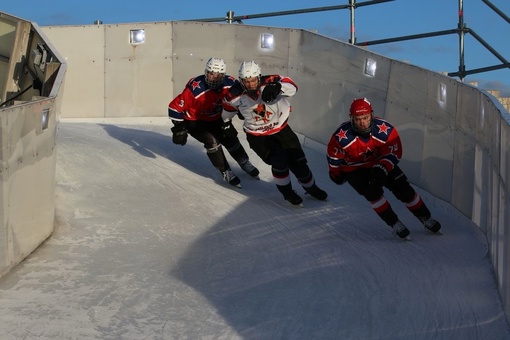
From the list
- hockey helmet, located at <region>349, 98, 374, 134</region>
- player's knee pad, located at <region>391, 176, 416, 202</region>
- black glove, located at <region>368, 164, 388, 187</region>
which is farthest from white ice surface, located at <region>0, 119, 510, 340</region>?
hockey helmet, located at <region>349, 98, 374, 134</region>

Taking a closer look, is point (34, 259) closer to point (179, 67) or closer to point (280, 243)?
point (280, 243)

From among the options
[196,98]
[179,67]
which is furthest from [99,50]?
[196,98]

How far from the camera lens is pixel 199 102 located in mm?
10508

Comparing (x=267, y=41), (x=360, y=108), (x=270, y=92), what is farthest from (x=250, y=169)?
(x=267, y=41)

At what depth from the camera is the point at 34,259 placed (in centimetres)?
706

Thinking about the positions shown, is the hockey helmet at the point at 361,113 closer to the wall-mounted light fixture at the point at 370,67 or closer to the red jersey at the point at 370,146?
the red jersey at the point at 370,146

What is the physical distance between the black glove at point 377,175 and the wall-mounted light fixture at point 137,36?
7.82 m

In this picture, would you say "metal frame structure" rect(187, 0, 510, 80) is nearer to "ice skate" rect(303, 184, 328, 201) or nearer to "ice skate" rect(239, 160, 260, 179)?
"ice skate" rect(239, 160, 260, 179)

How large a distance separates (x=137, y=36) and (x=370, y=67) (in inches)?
202

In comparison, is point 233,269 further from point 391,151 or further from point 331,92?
point 331,92

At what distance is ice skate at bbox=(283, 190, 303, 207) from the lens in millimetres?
9355

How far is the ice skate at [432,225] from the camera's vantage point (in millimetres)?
8172

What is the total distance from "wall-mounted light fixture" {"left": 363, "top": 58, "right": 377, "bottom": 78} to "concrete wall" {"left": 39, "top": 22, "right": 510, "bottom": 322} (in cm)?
3

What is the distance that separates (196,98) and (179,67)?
4515mm
